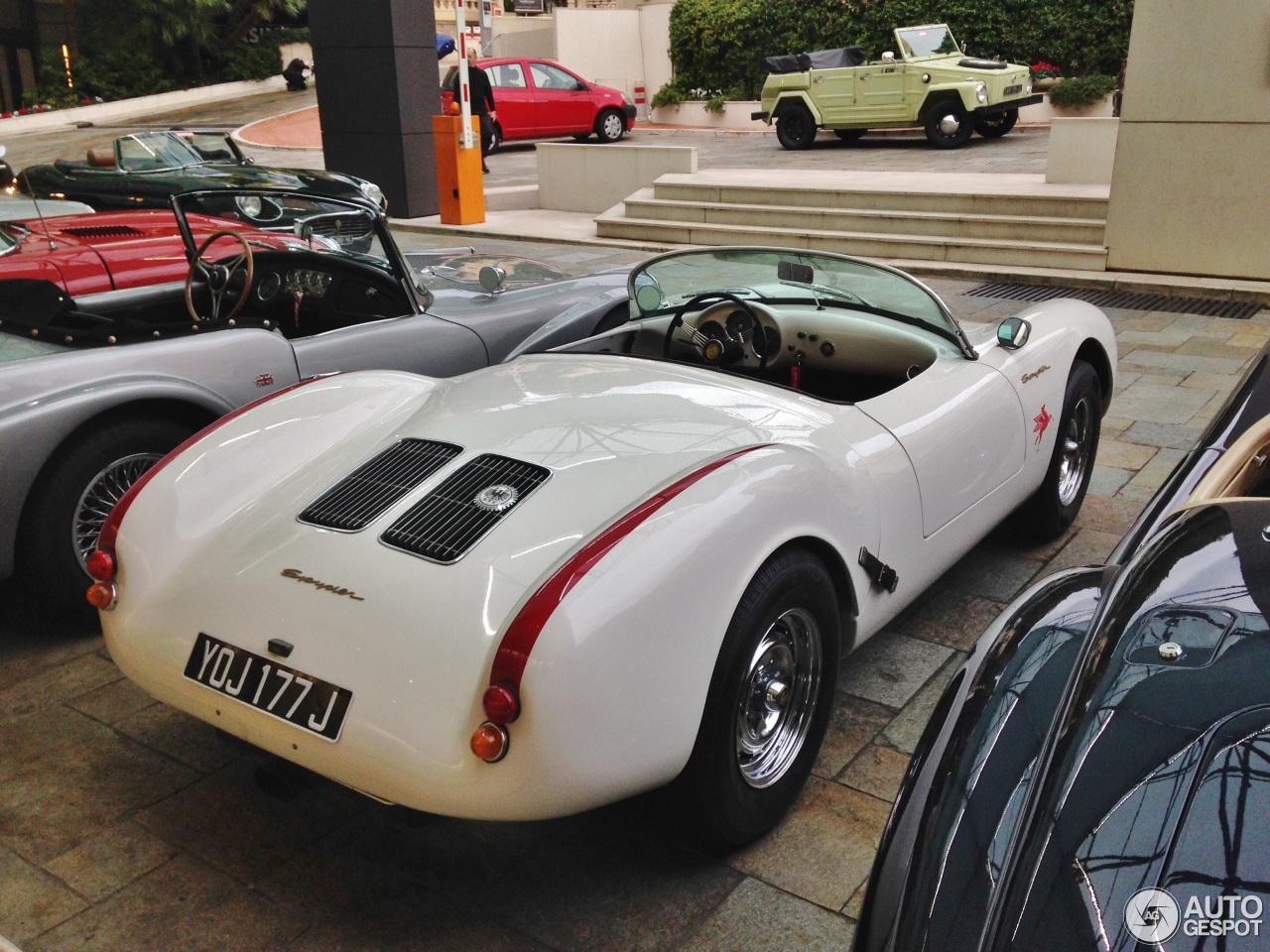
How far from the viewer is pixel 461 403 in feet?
10.4

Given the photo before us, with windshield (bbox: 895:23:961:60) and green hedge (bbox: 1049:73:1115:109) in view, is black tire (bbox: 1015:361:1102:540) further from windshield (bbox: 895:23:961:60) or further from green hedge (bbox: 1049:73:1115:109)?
green hedge (bbox: 1049:73:1115:109)

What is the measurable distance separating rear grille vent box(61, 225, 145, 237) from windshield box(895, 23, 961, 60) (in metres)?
13.2

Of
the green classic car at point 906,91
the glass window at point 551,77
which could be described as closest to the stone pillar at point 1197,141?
the green classic car at point 906,91

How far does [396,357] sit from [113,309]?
4.04ft

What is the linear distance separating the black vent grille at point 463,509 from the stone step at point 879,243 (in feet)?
23.4

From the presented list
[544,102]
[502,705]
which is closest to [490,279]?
[502,705]

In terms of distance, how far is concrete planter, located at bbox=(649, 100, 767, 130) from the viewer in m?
24.3

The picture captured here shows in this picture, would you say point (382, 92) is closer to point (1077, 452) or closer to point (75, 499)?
point (75, 499)

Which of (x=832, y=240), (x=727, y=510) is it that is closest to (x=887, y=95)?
(x=832, y=240)

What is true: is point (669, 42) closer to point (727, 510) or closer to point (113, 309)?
point (113, 309)

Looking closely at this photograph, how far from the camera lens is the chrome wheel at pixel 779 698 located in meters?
2.66

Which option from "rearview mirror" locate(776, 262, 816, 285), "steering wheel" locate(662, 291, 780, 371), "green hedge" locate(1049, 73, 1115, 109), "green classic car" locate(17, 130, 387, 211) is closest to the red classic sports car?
"steering wheel" locate(662, 291, 780, 371)

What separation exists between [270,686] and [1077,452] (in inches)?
134

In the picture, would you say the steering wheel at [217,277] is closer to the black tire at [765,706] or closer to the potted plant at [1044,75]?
the black tire at [765,706]
